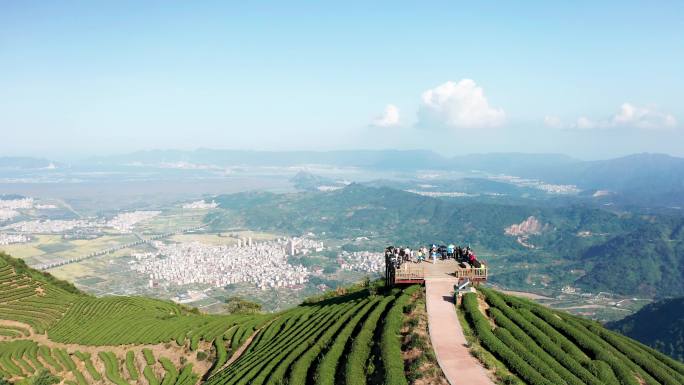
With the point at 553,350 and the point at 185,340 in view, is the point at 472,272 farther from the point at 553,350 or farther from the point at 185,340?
the point at 185,340

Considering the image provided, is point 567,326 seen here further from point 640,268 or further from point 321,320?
point 640,268

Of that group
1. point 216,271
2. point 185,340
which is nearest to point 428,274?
point 185,340

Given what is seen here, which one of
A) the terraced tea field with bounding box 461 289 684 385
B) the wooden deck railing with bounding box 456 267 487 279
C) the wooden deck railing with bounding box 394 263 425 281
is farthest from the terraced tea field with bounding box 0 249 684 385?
the wooden deck railing with bounding box 456 267 487 279

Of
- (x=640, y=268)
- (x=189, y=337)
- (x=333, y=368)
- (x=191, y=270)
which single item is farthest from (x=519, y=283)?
(x=333, y=368)

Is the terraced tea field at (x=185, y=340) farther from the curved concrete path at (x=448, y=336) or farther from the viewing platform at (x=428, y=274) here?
the curved concrete path at (x=448, y=336)

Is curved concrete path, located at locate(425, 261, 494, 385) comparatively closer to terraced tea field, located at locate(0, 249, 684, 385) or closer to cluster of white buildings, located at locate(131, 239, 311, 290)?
terraced tea field, located at locate(0, 249, 684, 385)

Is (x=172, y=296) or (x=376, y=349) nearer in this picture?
(x=376, y=349)
